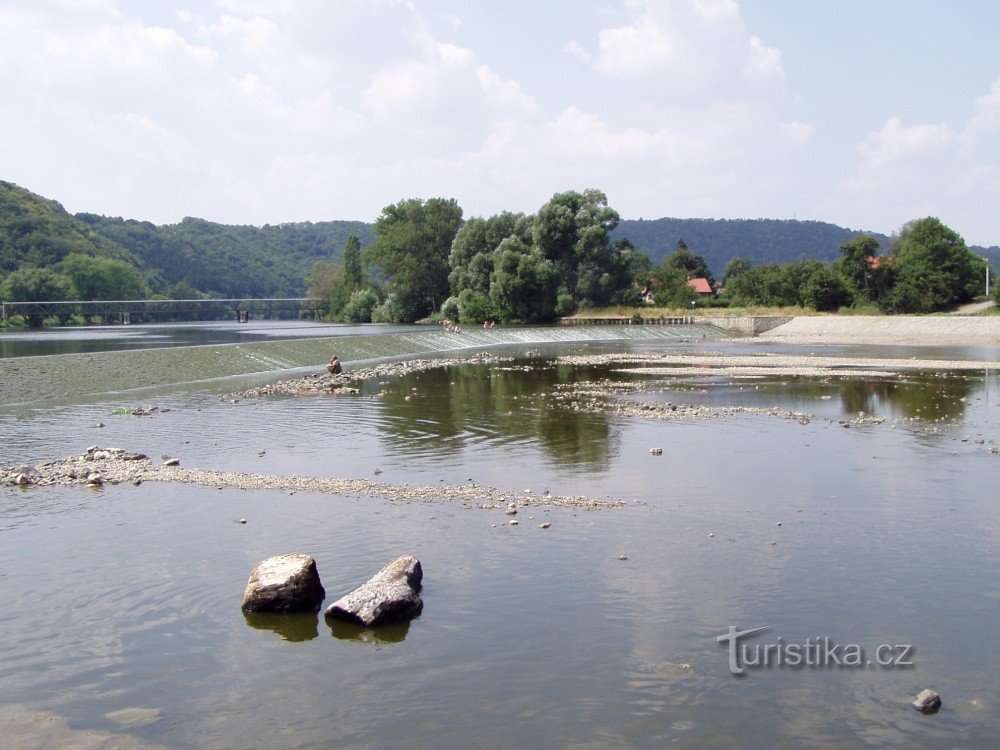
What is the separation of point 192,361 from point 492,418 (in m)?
22.7

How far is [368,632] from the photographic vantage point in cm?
1031

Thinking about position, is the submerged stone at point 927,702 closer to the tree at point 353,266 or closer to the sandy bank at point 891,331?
the sandy bank at point 891,331

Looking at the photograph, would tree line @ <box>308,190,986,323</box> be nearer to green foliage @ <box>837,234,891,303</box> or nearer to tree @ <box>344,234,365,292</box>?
green foliage @ <box>837,234,891,303</box>

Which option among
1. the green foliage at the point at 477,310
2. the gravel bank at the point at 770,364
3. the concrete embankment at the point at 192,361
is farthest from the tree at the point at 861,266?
the gravel bank at the point at 770,364

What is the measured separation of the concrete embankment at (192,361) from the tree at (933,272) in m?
42.8

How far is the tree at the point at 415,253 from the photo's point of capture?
121625 millimetres

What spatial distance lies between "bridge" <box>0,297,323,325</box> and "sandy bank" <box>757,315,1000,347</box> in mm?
97718

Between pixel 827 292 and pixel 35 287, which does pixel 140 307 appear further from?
pixel 827 292

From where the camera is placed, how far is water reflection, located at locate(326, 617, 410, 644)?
10.1m

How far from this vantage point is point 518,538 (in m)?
13.7

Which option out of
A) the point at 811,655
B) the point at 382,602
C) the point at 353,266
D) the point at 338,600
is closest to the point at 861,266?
the point at 353,266

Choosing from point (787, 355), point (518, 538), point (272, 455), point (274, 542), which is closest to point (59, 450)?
point (272, 455)

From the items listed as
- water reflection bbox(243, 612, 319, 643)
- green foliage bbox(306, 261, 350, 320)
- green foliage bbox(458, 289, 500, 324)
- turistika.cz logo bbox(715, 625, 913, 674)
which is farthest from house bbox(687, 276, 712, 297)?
water reflection bbox(243, 612, 319, 643)

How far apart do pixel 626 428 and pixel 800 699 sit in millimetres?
17010
